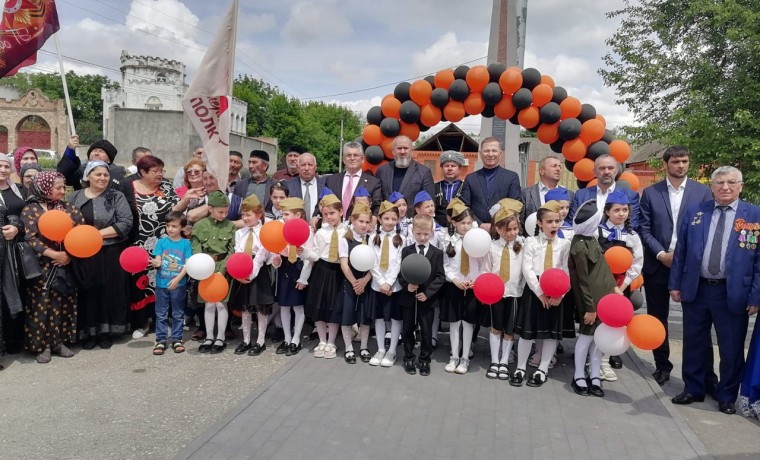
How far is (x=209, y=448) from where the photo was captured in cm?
340

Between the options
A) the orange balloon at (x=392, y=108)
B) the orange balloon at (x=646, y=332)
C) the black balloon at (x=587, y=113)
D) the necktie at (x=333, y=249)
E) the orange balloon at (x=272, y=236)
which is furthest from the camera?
the orange balloon at (x=392, y=108)

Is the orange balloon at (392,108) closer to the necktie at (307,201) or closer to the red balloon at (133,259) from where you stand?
the necktie at (307,201)

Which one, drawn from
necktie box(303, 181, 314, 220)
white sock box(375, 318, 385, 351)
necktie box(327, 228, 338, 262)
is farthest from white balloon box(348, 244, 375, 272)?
necktie box(303, 181, 314, 220)

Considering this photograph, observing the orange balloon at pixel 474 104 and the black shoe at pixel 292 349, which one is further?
the orange balloon at pixel 474 104

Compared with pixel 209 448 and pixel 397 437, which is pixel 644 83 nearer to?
pixel 397 437

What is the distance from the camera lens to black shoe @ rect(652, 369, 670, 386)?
5.20m

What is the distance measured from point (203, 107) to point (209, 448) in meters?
4.16

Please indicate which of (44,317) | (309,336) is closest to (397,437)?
(309,336)

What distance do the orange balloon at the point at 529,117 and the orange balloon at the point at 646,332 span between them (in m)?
3.58

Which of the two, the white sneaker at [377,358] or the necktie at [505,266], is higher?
the necktie at [505,266]

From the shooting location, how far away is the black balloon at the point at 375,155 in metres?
7.44

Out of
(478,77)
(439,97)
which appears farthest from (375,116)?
(478,77)

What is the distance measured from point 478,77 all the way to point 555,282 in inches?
146

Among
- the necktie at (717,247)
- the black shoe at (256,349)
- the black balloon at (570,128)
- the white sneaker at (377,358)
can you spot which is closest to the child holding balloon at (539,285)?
the necktie at (717,247)
